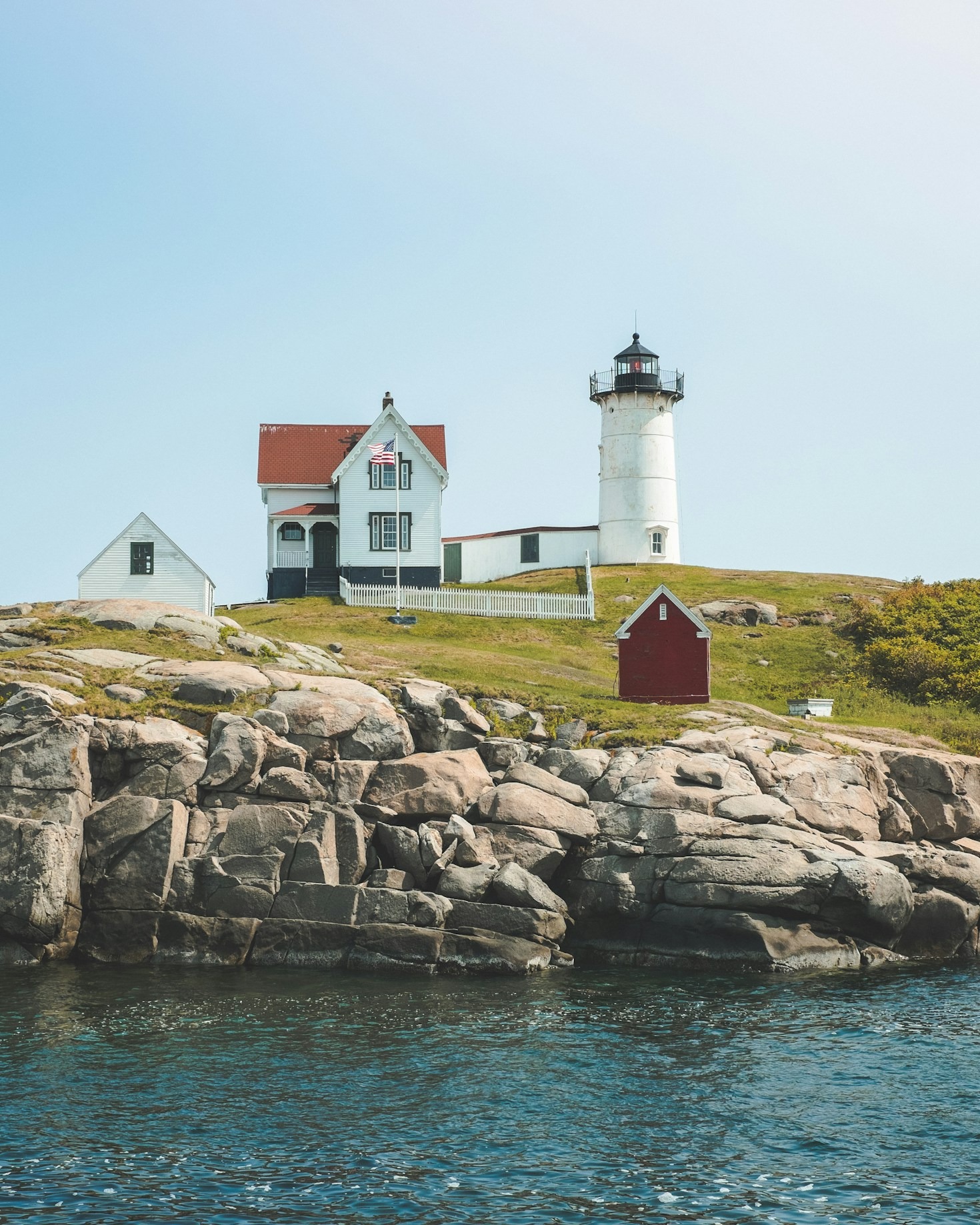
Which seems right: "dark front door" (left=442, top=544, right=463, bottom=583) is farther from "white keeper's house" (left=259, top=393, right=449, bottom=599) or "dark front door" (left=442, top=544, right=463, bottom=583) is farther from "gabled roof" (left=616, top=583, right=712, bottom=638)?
"gabled roof" (left=616, top=583, right=712, bottom=638)

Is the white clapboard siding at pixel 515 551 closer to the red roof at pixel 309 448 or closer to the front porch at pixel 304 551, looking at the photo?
the red roof at pixel 309 448

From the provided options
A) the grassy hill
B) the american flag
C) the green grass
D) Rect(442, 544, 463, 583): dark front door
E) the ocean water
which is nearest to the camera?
the ocean water

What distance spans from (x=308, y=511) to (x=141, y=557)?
14.4 m

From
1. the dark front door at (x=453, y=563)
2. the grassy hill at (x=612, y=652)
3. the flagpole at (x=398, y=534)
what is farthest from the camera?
the dark front door at (x=453, y=563)

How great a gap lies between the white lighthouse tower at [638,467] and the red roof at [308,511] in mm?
15978

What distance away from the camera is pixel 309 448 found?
62250mm

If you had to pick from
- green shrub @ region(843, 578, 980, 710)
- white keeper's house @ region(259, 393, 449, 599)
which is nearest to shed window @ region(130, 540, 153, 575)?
white keeper's house @ region(259, 393, 449, 599)

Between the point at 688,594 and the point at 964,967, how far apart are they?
1294 inches

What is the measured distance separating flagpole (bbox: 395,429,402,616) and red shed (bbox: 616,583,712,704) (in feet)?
45.4

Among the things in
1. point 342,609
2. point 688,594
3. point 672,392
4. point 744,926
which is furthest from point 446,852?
point 672,392

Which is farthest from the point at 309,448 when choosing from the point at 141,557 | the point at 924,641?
the point at 924,641

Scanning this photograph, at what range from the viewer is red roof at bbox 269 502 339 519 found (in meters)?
59.0

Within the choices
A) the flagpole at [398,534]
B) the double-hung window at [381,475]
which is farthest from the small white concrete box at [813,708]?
the double-hung window at [381,475]

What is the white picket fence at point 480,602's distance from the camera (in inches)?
2121
